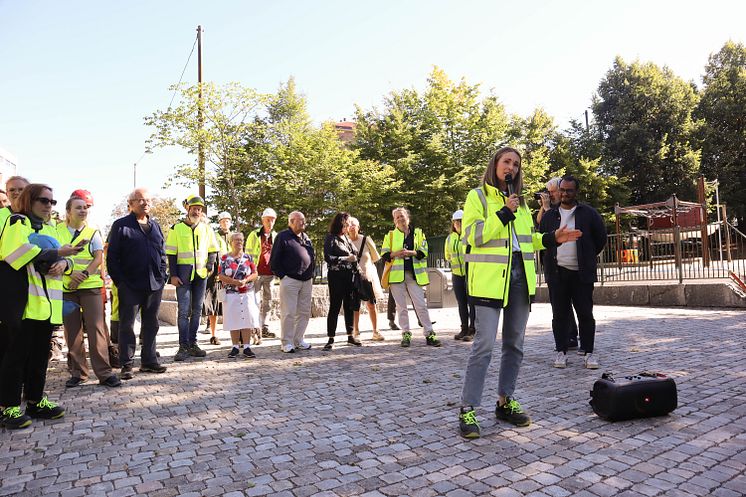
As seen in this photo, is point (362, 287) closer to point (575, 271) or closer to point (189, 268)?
point (189, 268)

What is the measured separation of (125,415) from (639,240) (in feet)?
44.7

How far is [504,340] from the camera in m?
4.16

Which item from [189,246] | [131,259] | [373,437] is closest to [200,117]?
[189,246]

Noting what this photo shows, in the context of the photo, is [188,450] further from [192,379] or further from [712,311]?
[712,311]

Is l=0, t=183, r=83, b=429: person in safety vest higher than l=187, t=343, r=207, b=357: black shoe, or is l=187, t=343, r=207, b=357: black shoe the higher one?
l=0, t=183, r=83, b=429: person in safety vest

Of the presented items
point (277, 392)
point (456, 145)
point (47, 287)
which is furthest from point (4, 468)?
point (456, 145)

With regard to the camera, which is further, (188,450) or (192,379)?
(192,379)

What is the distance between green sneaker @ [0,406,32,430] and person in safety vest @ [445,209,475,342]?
5.95 m

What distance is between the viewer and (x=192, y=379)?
612 centimetres

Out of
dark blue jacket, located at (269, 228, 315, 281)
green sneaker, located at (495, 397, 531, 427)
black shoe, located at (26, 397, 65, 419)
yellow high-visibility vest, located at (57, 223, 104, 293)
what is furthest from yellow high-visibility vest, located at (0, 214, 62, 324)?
green sneaker, located at (495, 397, 531, 427)

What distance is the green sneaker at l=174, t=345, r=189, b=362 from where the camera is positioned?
736 centimetres

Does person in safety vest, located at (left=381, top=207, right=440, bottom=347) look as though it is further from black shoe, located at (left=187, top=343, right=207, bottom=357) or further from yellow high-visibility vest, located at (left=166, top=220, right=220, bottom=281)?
black shoe, located at (left=187, top=343, right=207, bottom=357)

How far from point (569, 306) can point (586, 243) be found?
2.61ft

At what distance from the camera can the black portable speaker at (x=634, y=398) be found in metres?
3.99
